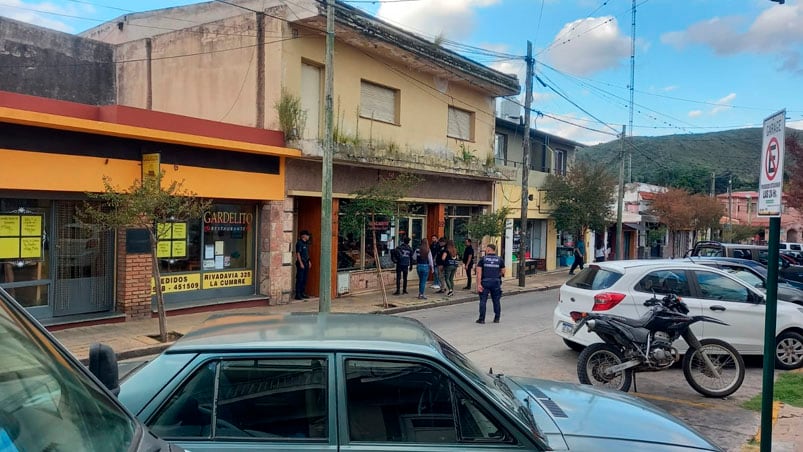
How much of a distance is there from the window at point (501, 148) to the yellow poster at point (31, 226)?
728 inches

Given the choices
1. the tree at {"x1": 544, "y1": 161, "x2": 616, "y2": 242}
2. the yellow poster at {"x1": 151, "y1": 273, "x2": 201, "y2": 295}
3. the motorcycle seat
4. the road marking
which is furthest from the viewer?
the tree at {"x1": 544, "y1": 161, "x2": 616, "y2": 242}

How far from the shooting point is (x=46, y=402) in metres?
1.86

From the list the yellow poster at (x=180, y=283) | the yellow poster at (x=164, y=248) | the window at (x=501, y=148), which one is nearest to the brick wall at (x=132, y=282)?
the yellow poster at (x=180, y=283)

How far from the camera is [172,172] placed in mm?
12992

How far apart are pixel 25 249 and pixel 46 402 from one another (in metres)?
10.9

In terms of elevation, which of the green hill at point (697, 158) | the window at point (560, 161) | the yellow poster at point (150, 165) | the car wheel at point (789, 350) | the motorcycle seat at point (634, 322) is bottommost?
the car wheel at point (789, 350)

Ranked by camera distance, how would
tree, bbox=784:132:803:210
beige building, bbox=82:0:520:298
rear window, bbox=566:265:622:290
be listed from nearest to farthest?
rear window, bbox=566:265:622:290 < beige building, bbox=82:0:520:298 < tree, bbox=784:132:803:210

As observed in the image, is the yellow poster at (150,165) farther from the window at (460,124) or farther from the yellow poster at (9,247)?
the window at (460,124)

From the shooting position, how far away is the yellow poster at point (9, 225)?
1087 centimetres

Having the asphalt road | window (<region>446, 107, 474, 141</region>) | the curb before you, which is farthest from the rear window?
window (<region>446, 107, 474, 141</region>)

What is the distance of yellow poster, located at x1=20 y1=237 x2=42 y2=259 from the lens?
1113 cm

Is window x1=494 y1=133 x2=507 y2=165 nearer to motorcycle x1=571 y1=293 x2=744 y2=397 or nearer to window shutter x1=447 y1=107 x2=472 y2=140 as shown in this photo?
window shutter x1=447 y1=107 x2=472 y2=140

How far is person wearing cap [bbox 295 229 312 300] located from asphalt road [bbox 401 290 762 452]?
9.75 ft

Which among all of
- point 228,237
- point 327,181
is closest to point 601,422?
point 327,181
